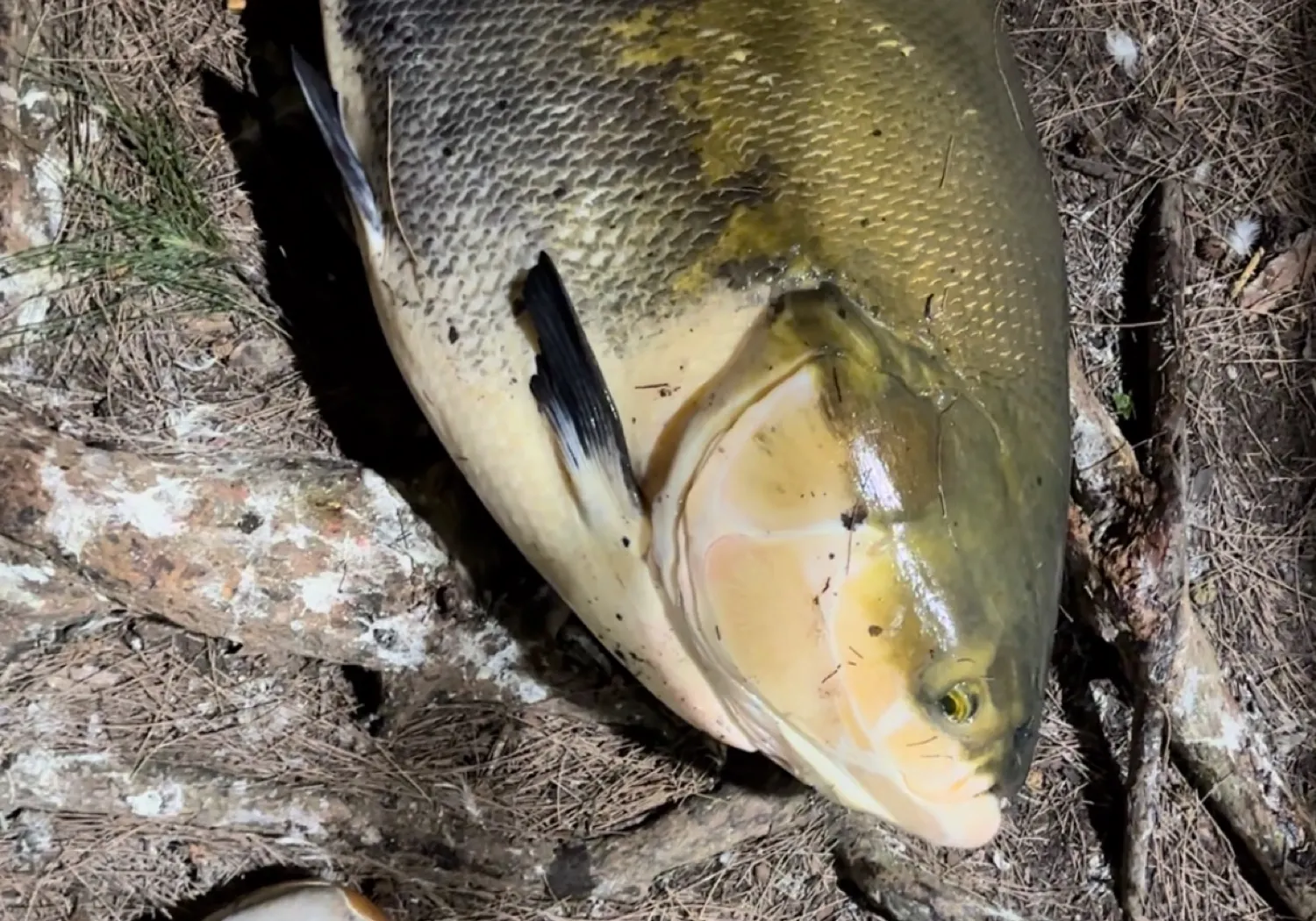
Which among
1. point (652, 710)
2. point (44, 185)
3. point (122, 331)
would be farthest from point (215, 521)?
point (652, 710)

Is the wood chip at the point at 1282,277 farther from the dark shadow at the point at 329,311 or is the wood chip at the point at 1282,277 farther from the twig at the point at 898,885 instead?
the dark shadow at the point at 329,311

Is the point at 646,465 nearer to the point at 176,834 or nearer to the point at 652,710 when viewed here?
the point at 652,710

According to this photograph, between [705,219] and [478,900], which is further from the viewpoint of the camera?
[478,900]

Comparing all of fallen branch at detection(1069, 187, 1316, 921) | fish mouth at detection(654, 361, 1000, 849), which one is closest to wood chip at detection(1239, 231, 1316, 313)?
fallen branch at detection(1069, 187, 1316, 921)

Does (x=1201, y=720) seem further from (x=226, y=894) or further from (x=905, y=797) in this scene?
(x=226, y=894)

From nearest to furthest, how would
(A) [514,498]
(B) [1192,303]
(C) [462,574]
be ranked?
1. (A) [514,498]
2. (C) [462,574]
3. (B) [1192,303]

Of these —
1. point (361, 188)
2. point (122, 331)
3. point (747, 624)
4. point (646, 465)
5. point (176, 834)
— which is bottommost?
point (176, 834)

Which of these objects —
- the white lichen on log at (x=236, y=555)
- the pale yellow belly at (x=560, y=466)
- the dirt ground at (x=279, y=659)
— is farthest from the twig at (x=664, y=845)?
the pale yellow belly at (x=560, y=466)
